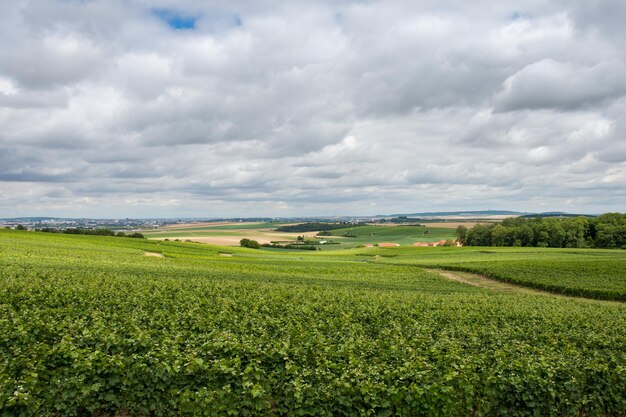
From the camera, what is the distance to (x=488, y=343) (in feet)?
56.2

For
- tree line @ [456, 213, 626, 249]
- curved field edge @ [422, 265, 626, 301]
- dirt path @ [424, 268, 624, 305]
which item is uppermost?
tree line @ [456, 213, 626, 249]

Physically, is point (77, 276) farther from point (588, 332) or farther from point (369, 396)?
point (588, 332)

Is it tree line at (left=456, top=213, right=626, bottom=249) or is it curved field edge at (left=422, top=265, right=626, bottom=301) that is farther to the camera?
tree line at (left=456, top=213, right=626, bottom=249)

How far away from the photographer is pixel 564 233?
397ft

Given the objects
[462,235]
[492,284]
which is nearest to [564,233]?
[462,235]

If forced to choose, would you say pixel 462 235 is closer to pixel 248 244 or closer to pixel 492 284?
pixel 248 244

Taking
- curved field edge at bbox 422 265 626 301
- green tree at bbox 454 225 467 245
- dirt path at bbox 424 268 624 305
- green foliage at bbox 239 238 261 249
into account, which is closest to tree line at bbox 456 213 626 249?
green tree at bbox 454 225 467 245

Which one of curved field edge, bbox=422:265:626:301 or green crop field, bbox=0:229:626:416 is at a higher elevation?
green crop field, bbox=0:229:626:416

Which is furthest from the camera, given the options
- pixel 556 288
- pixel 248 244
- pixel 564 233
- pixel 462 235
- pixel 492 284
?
pixel 462 235

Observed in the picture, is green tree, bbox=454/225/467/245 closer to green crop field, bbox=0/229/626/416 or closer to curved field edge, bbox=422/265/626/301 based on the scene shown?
curved field edge, bbox=422/265/626/301

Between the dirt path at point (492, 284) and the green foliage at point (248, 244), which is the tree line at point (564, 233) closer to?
the dirt path at point (492, 284)

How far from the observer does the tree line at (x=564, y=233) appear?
116m

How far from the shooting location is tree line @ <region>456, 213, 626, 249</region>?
4547 inches

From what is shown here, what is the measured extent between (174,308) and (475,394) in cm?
1372
